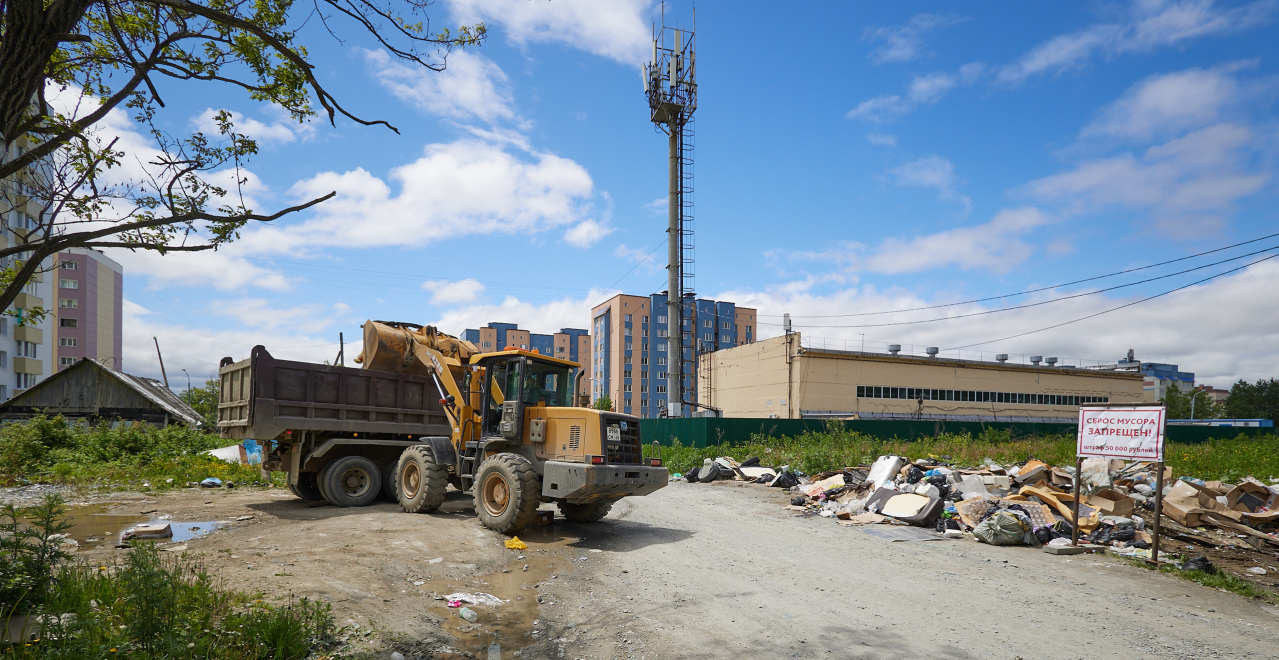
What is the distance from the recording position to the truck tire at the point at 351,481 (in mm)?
11672

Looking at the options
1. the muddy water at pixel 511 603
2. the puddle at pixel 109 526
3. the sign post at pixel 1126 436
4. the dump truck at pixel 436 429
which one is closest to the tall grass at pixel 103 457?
the puddle at pixel 109 526

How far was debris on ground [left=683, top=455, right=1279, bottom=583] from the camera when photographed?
9.66 meters

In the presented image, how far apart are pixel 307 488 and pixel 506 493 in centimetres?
496

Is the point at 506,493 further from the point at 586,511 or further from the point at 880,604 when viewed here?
the point at 880,604

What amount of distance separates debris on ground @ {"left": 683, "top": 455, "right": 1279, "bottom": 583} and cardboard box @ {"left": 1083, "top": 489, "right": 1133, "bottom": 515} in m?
0.01

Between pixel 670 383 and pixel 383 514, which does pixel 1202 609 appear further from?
pixel 670 383

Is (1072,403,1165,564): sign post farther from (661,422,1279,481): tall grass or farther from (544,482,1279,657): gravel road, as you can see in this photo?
(661,422,1279,481): tall grass

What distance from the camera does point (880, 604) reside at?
6512 mm

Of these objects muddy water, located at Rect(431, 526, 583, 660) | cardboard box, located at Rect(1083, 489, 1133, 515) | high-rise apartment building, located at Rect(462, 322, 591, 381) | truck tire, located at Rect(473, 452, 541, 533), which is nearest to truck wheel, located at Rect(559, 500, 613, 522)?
muddy water, located at Rect(431, 526, 583, 660)

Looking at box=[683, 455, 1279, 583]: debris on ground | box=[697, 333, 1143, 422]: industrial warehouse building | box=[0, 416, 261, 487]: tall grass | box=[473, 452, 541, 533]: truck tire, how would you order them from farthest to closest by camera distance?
box=[697, 333, 1143, 422]: industrial warehouse building
box=[0, 416, 261, 487]: tall grass
box=[683, 455, 1279, 583]: debris on ground
box=[473, 452, 541, 533]: truck tire

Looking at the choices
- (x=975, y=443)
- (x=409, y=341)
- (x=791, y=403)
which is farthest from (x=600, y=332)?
(x=409, y=341)

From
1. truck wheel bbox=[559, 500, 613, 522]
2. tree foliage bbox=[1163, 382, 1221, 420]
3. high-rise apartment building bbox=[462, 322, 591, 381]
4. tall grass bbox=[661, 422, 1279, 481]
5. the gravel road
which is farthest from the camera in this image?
high-rise apartment building bbox=[462, 322, 591, 381]

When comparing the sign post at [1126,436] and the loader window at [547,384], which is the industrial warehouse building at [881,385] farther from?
the loader window at [547,384]

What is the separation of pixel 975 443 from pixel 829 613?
16.6m
